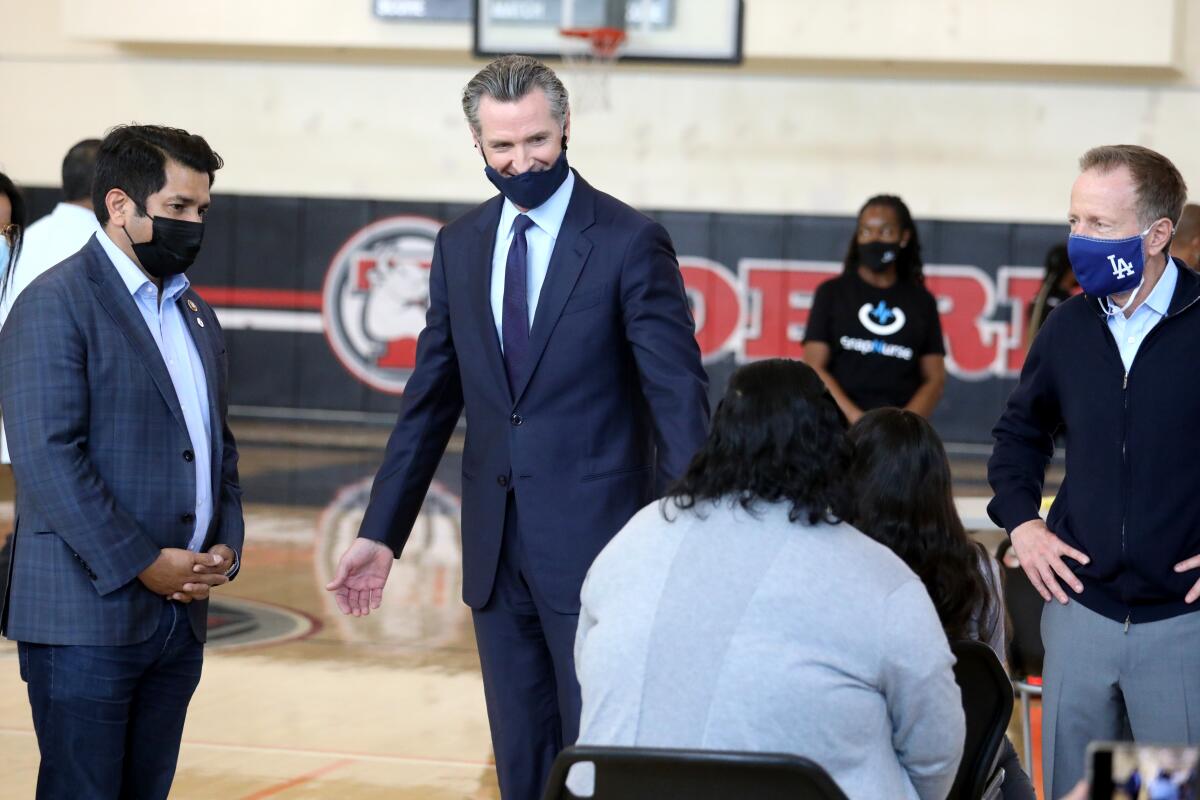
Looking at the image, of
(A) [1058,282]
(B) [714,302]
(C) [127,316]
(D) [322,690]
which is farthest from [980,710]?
(B) [714,302]

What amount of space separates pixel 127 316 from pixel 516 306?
2.39ft

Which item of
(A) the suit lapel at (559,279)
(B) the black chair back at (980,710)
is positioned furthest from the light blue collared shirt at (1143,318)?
(A) the suit lapel at (559,279)

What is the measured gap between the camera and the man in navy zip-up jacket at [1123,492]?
258 cm

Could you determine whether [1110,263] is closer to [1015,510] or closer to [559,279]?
[1015,510]

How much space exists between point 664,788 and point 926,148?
11205mm

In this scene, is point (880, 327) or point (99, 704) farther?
point (880, 327)

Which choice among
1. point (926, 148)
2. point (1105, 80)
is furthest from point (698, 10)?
point (1105, 80)

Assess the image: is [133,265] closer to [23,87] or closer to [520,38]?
[520,38]

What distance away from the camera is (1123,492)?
8.58 ft

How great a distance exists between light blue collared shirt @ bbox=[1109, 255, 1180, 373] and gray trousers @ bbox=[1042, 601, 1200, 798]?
0.46 meters

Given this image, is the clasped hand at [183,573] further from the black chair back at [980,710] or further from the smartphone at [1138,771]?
the smartphone at [1138,771]

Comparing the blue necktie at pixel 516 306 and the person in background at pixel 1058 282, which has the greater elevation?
the blue necktie at pixel 516 306

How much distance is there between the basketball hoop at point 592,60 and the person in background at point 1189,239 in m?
6.52

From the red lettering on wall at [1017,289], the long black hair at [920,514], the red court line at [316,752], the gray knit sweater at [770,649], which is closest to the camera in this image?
the gray knit sweater at [770,649]
